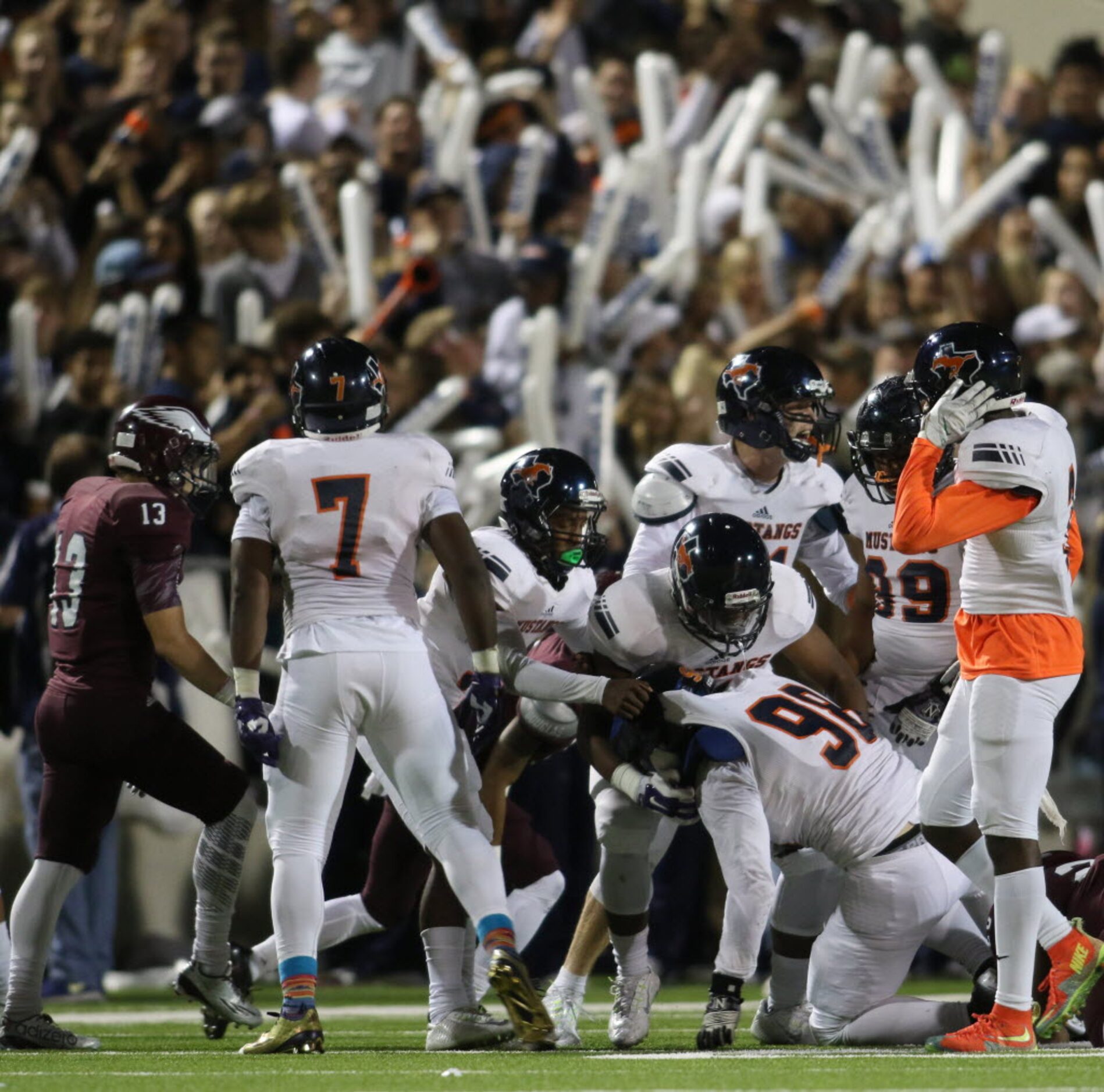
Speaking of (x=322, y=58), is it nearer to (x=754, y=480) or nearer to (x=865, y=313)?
(x=865, y=313)

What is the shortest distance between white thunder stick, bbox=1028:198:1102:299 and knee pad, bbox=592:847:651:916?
22.3 feet

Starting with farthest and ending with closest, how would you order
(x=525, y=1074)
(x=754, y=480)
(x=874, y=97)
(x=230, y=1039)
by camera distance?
1. (x=874, y=97)
2. (x=754, y=480)
3. (x=230, y=1039)
4. (x=525, y=1074)

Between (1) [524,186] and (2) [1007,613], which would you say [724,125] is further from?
(2) [1007,613]

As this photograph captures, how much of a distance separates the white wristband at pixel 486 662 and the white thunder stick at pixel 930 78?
8.40m

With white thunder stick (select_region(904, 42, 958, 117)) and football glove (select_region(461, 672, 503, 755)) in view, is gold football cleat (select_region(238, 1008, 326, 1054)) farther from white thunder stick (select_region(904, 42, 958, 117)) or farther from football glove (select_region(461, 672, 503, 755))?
white thunder stick (select_region(904, 42, 958, 117))

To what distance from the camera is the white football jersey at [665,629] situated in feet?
20.3

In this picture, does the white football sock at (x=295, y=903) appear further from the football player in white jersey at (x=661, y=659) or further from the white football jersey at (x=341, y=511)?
the football player in white jersey at (x=661, y=659)

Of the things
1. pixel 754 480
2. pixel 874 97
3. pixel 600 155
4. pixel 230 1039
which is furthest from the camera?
pixel 874 97

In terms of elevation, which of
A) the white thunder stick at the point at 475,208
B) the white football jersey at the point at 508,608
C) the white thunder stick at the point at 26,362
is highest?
the white thunder stick at the point at 475,208

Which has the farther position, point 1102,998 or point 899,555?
point 899,555

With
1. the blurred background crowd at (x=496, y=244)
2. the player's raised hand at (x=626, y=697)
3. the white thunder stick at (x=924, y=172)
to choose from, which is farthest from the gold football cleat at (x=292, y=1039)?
the white thunder stick at (x=924, y=172)

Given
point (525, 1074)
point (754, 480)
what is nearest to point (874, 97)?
point (754, 480)

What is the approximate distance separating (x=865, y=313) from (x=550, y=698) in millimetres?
6374

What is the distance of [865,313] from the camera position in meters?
12.1
